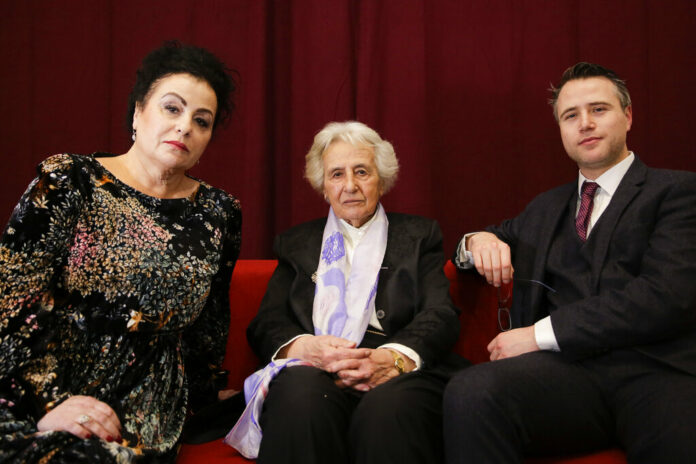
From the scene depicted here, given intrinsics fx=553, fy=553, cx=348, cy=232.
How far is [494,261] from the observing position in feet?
5.47

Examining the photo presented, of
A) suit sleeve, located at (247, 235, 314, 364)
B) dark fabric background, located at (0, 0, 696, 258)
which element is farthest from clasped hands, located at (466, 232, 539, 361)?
dark fabric background, located at (0, 0, 696, 258)

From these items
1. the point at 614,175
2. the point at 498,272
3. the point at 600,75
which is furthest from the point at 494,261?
the point at 600,75

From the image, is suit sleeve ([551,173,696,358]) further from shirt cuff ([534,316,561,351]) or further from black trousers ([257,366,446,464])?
black trousers ([257,366,446,464])

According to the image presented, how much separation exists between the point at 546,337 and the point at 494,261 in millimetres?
284

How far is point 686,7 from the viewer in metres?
2.40

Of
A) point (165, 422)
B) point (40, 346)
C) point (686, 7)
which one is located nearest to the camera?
point (40, 346)

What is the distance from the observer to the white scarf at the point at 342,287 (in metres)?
1.70

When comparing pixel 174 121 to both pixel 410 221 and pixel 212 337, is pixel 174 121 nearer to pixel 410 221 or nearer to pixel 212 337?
pixel 212 337

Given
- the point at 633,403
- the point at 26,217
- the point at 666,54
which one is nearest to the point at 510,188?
the point at 666,54

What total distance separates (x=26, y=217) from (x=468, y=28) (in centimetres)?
191

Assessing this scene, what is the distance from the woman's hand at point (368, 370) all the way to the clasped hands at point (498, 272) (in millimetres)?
265

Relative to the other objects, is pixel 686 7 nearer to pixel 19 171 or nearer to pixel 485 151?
pixel 485 151

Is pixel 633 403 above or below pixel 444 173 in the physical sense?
below

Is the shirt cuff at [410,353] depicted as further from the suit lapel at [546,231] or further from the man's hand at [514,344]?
the suit lapel at [546,231]
